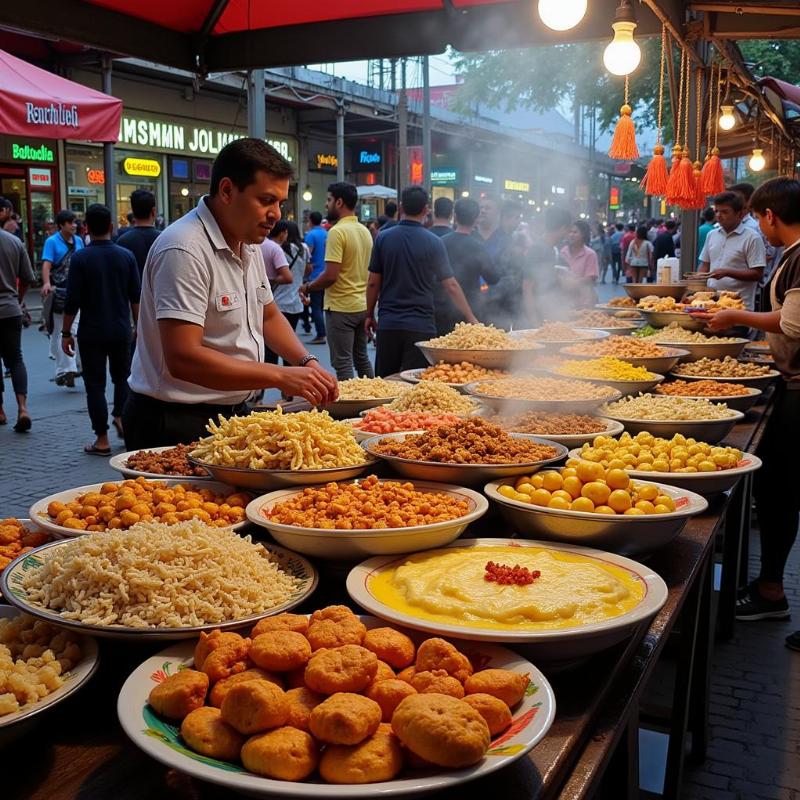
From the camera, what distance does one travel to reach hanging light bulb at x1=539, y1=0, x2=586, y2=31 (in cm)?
370

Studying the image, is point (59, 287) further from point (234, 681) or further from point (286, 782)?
point (286, 782)

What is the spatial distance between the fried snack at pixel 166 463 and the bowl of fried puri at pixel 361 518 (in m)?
0.36

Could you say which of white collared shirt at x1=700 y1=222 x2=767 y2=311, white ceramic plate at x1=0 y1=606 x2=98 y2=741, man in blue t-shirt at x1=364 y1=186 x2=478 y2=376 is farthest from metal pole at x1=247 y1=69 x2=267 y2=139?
white ceramic plate at x1=0 y1=606 x2=98 y2=741

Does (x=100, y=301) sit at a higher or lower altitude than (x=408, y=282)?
lower

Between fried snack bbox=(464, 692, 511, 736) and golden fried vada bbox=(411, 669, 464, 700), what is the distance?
0.04 metres

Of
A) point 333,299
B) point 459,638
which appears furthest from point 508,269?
point 459,638

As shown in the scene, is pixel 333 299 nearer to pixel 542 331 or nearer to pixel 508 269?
pixel 508 269

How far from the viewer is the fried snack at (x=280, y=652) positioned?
1261 mm

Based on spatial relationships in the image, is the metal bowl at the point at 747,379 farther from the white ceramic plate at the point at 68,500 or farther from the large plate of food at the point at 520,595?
the white ceramic plate at the point at 68,500

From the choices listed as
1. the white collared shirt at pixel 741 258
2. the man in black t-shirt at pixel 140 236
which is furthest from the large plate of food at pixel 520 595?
the white collared shirt at pixel 741 258

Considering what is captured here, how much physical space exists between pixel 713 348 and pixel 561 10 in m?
2.20

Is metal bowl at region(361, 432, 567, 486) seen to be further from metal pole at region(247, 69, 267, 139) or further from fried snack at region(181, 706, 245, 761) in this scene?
metal pole at region(247, 69, 267, 139)

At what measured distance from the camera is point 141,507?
1953mm

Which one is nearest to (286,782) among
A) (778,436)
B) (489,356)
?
(489,356)
